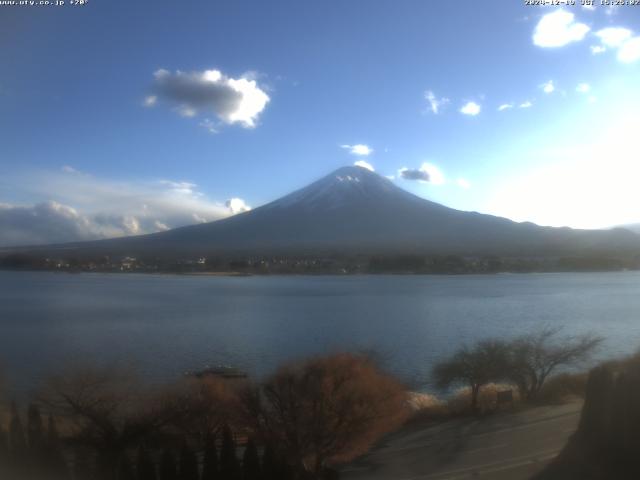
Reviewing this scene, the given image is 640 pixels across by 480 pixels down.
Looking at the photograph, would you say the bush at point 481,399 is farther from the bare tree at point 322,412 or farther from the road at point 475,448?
the bare tree at point 322,412

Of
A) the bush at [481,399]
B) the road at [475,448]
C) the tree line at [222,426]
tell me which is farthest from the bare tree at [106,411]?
the bush at [481,399]

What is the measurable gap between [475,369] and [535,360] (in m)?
0.91

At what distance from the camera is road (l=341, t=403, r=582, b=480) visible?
3477 millimetres

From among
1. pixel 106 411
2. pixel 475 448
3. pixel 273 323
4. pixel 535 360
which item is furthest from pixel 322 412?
pixel 273 323

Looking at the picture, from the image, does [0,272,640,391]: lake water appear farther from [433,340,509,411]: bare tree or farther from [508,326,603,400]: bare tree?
[508,326,603,400]: bare tree

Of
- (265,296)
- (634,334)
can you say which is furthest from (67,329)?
(634,334)

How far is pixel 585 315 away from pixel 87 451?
11439 mm

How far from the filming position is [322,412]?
149 inches

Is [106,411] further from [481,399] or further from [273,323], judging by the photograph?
[273,323]

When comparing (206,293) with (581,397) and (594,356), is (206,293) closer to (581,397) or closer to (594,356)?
(594,356)

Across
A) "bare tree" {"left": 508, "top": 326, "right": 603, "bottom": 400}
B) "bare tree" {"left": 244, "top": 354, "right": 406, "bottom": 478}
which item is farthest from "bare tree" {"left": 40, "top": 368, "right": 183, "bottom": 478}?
"bare tree" {"left": 508, "top": 326, "right": 603, "bottom": 400}

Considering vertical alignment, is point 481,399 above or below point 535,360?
below

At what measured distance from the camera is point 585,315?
40.7 ft

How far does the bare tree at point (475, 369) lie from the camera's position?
6.18m
